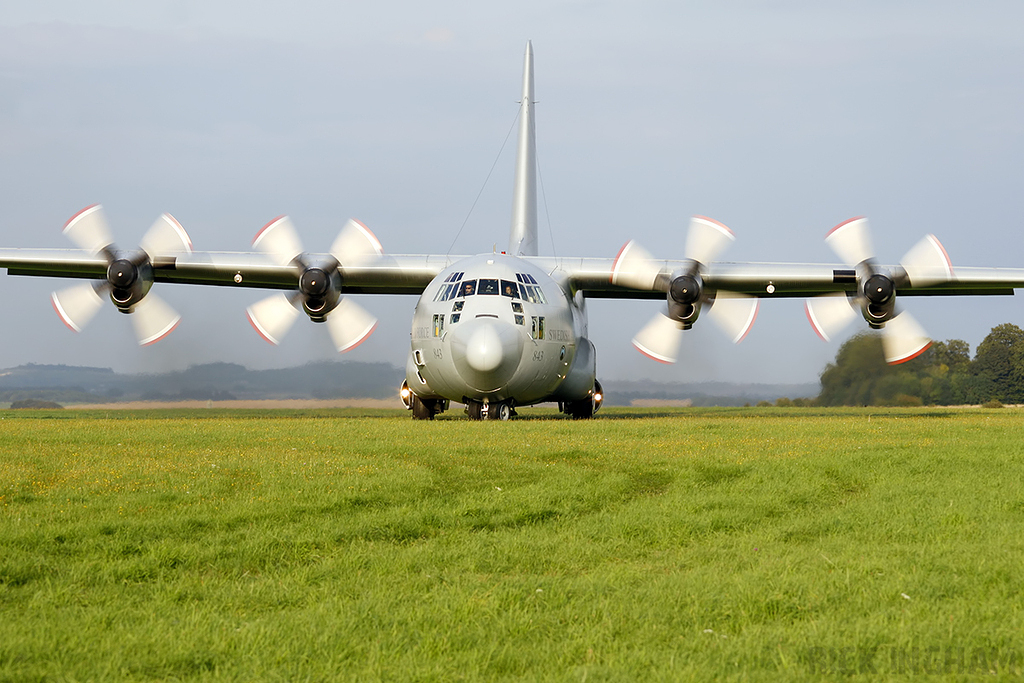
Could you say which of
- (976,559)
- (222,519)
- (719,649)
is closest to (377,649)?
(719,649)

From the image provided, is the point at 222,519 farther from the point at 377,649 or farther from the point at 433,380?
the point at 433,380

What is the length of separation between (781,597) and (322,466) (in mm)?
6793

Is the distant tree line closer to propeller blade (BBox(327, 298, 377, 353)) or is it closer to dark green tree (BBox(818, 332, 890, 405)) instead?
dark green tree (BBox(818, 332, 890, 405))

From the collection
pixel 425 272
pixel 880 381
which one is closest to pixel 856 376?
pixel 880 381

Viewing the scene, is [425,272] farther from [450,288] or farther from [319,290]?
[450,288]

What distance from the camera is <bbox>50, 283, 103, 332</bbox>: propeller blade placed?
26750 millimetres

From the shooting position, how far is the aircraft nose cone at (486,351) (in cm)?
2203

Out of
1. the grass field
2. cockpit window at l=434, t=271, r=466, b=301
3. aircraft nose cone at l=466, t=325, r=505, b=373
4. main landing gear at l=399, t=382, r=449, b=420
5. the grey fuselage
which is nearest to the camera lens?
the grass field

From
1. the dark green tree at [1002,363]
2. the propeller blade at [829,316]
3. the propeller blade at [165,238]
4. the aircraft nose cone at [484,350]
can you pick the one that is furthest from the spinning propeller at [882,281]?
the dark green tree at [1002,363]

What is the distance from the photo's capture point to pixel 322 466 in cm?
1161

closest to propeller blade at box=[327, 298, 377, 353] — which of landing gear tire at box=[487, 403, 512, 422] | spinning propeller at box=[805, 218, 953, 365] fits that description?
landing gear tire at box=[487, 403, 512, 422]

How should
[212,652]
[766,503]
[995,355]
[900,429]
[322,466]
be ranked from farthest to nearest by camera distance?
[995,355] → [900,429] → [322,466] → [766,503] → [212,652]

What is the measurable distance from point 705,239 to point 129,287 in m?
15.6

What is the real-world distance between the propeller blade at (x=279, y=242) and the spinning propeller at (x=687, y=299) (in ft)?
30.1
